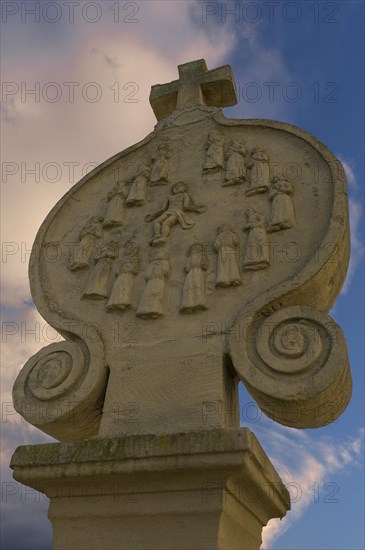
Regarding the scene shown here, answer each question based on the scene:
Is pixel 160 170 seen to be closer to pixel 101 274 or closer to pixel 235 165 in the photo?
pixel 235 165

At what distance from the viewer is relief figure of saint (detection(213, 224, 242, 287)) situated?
4.62 meters

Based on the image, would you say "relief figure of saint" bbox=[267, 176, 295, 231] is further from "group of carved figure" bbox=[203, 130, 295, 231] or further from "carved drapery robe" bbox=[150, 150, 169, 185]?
"carved drapery robe" bbox=[150, 150, 169, 185]

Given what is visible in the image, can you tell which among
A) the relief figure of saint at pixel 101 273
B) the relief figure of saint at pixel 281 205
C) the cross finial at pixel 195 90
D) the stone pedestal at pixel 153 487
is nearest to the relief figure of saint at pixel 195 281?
the relief figure of saint at pixel 281 205

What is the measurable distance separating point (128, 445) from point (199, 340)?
103 cm

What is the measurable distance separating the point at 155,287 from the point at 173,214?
85 cm

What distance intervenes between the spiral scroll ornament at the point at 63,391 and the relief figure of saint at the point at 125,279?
0.46 metres

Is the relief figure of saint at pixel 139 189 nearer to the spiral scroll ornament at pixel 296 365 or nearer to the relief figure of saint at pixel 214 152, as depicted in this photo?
the relief figure of saint at pixel 214 152

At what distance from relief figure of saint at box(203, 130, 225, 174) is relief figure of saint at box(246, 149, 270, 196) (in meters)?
0.32

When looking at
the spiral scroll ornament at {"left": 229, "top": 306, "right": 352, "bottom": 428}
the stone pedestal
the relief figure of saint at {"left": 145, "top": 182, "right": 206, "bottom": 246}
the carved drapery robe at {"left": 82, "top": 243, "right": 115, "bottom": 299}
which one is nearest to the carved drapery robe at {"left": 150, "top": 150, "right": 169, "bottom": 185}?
the relief figure of saint at {"left": 145, "top": 182, "right": 206, "bottom": 246}

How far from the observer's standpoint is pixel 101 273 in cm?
513

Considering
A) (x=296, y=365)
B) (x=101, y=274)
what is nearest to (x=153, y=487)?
(x=296, y=365)

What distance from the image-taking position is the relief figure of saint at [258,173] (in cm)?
522

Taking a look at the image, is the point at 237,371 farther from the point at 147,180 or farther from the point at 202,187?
the point at 147,180

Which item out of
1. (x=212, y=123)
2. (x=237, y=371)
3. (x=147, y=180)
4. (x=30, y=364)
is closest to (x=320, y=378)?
(x=237, y=371)
